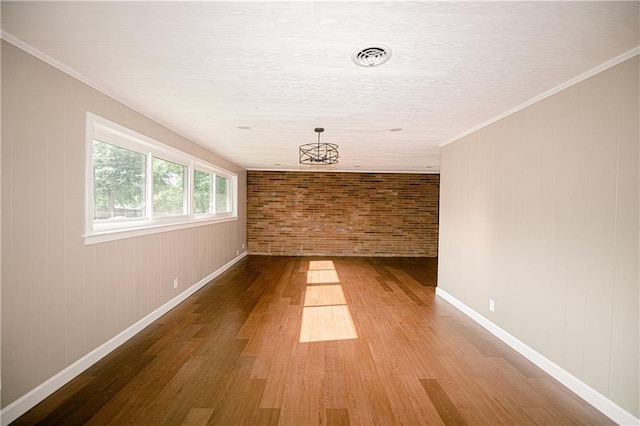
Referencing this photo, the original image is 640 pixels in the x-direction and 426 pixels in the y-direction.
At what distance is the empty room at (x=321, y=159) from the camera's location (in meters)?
1.73

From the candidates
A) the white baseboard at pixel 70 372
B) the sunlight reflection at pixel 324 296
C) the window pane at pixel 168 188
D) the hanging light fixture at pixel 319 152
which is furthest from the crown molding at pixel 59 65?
the sunlight reflection at pixel 324 296

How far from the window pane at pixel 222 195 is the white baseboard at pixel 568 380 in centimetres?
504

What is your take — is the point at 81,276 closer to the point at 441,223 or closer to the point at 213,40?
the point at 213,40

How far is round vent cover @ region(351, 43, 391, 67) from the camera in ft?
6.01

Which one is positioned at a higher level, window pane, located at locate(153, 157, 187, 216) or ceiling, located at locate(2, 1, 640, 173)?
ceiling, located at locate(2, 1, 640, 173)

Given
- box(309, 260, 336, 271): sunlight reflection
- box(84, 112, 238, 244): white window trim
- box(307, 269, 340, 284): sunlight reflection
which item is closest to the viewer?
box(84, 112, 238, 244): white window trim

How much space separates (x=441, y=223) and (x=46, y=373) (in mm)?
4669

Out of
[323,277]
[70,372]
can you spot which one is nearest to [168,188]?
[70,372]

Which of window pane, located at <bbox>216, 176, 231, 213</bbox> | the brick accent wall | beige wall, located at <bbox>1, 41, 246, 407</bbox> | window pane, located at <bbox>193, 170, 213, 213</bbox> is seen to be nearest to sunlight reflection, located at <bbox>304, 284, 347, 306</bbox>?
beige wall, located at <bbox>1, 41, 246, 407</bbox>

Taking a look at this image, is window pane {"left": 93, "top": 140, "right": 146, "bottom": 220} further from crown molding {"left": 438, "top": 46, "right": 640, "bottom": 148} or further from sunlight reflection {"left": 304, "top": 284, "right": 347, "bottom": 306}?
crown molding {"left": 438, "top": 46, "right": 640, "bottom": 148}

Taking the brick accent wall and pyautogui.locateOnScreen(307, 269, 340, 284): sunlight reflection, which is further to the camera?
the brick accent wall

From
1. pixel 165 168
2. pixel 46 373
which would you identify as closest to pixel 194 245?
Answer: pixel 165 168

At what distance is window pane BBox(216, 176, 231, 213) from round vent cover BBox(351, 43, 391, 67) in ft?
15.9

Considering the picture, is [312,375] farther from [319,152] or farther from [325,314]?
[319,152]
